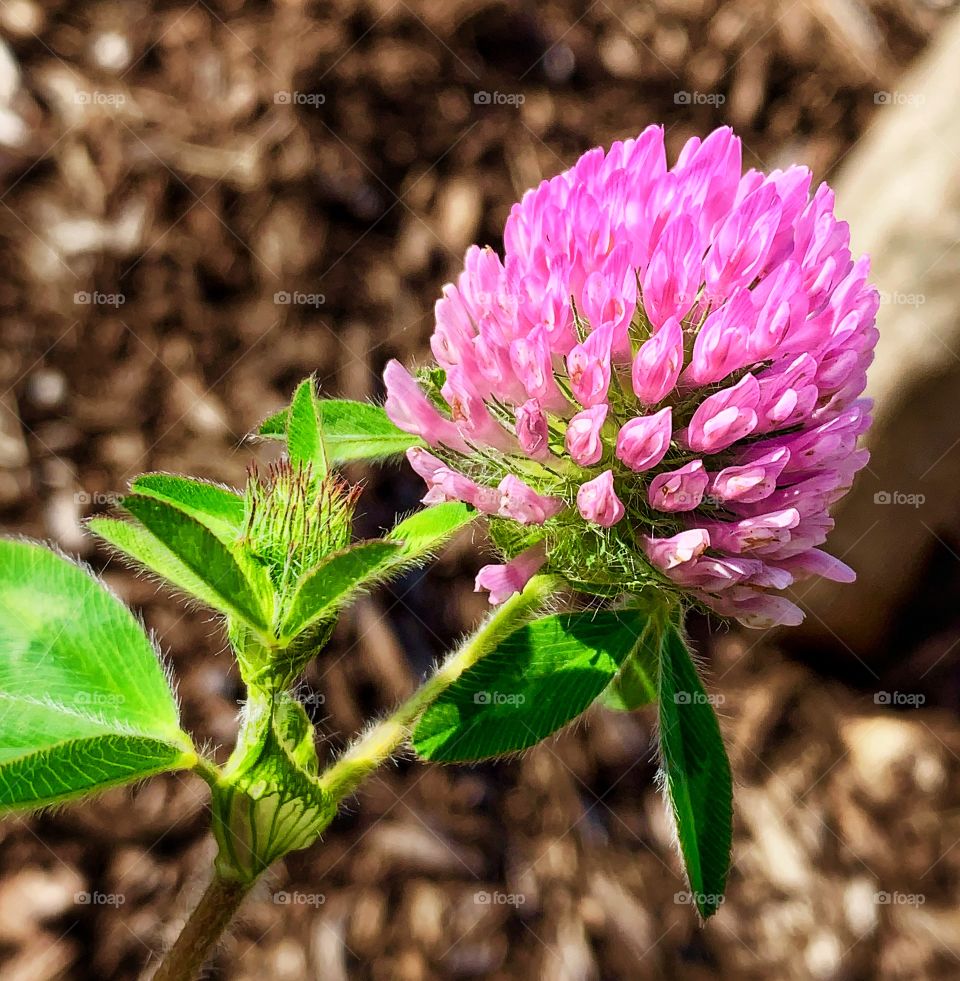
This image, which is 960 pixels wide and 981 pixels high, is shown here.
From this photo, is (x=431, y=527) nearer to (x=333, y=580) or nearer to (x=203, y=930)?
(x=333, y=580)

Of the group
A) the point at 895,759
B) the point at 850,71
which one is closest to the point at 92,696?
the point at 895,759

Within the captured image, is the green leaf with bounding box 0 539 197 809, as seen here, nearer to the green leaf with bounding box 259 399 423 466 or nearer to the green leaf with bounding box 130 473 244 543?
the green leaf with bounding box 130 473 244 543

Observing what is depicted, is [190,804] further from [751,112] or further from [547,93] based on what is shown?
[751,112]

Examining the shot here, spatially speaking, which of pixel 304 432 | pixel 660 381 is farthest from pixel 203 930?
pixel 660 381

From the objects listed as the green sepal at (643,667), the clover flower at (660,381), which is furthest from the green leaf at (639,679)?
the clover flower at (660,381)

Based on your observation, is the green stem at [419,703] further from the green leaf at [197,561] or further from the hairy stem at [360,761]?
the green leaf at [197,561]
